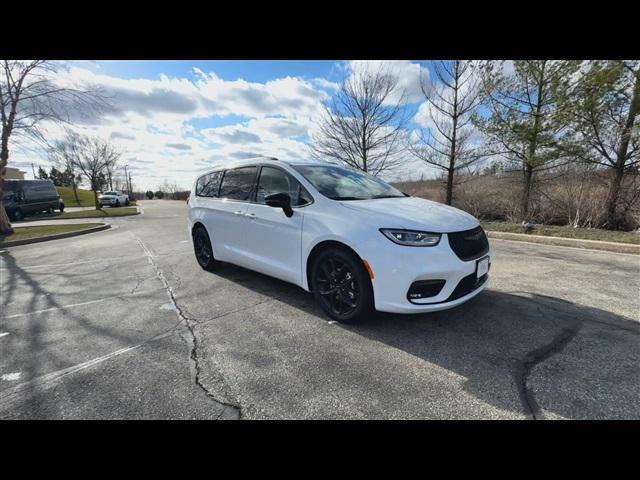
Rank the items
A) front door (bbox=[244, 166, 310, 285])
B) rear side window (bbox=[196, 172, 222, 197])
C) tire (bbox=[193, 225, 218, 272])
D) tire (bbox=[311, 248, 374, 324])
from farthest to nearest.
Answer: tire (bbox=[193, 225, 218, 272])
rear side window (bbox=[196, 172, 222, 197])
front door (bbox=[244, 166, 310, 285])
tire (bbox=[311, 248, 374, 324])

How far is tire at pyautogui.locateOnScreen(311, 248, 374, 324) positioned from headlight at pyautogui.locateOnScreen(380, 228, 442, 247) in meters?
0.40

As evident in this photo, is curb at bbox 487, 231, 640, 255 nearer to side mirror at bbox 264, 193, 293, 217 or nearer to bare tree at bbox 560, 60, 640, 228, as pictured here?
bare tree at bbox 560, 60, 640, 228

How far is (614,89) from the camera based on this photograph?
7648 mm

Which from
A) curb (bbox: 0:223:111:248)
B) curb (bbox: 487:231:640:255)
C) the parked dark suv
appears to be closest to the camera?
curb (bbox: 487:231:640:255)

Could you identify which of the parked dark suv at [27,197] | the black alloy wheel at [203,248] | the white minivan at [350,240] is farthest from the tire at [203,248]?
the parked dark suv at [27,197]

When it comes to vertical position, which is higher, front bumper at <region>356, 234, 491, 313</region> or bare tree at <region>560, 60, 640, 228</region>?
bare tree at <region>560, 60, 640, 228</region>

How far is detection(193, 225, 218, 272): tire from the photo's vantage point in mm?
4965

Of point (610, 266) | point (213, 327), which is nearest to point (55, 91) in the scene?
point (213, 327)

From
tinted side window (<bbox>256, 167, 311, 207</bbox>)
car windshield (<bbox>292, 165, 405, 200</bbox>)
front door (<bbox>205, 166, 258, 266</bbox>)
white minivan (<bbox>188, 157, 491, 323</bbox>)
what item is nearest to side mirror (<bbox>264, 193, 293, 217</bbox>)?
white minivan (<bbox>188, 157, 491, 323</bbox>)

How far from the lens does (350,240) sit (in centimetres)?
283

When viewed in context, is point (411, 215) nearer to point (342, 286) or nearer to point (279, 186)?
point (342, 286)
